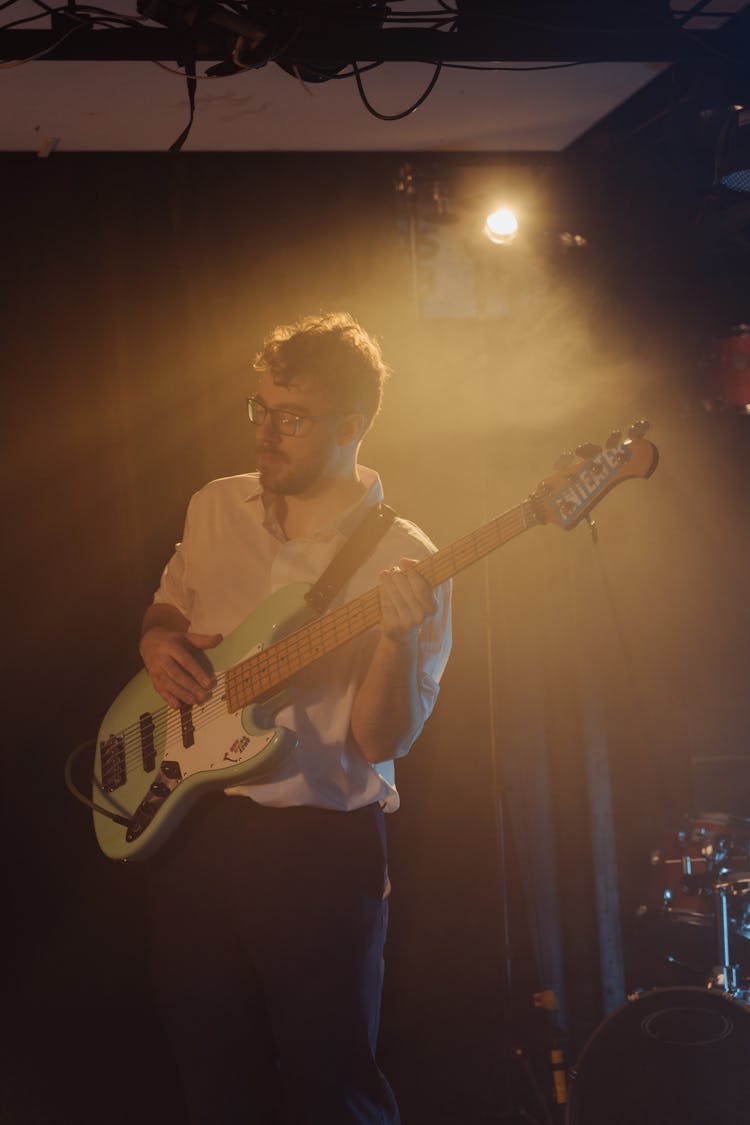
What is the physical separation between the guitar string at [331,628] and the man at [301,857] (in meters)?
0.06

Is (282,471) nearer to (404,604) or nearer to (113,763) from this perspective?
(404,604)

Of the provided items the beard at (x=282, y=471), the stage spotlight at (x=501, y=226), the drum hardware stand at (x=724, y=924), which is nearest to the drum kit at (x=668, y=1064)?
the drum hardware stand at (x=724, y=924)

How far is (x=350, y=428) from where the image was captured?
8.98 feet

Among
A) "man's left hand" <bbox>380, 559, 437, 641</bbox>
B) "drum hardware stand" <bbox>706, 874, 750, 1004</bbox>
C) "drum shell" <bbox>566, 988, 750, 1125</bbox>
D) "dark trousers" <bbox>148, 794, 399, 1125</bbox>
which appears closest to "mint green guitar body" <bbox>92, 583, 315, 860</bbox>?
"dark trousers" <bbox>148, 794, 399, 1125</bbox>

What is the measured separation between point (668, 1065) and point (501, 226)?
9.14 feet

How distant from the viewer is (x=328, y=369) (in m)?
2.69

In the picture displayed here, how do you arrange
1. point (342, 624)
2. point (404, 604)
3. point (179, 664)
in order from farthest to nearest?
point (179, 664) < point (342, 624) < point (404, 604)

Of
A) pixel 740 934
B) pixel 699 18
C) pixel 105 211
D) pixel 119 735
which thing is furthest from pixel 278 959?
pixel 699 18

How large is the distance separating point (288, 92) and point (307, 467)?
135 cm

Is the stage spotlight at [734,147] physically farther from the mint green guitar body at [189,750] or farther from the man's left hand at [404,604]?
the mint green guitar body at [189,750]

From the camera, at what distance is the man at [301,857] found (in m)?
2.32

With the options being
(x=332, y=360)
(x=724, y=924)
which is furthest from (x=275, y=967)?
(x=724, y=924)

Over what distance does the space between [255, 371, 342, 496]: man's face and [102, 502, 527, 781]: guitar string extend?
1.31 feet

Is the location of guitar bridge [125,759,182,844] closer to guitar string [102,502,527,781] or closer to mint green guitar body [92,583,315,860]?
mint green guitar body [92,583,315,860]
